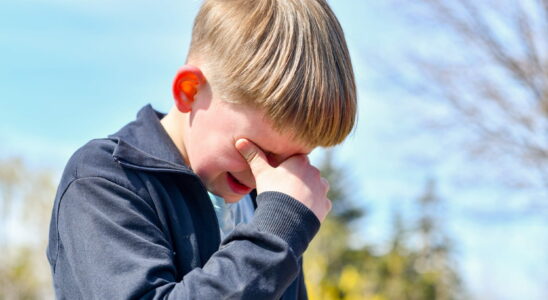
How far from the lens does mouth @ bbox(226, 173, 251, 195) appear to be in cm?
183

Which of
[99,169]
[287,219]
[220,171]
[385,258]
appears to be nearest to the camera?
[287,219]

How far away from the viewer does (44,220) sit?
24.4 metres

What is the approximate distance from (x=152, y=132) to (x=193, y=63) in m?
0.21

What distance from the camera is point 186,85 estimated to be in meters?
1.80

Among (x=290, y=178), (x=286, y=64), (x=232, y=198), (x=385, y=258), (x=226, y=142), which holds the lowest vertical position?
(x=385, y=258)

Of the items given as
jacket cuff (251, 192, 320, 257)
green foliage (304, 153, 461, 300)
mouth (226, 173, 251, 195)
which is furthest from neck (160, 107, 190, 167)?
green foliage (304, 153, 461, 300)

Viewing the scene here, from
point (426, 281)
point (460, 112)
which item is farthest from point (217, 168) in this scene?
point (426, 281)

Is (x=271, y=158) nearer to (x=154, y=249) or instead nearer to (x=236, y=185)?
(x=236, y=185)

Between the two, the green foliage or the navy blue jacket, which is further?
the green foliage

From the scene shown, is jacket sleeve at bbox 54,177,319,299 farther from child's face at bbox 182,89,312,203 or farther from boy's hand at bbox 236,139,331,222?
child's face at bbox 182,89,312,203

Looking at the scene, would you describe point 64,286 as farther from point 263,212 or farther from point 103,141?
point 263,212

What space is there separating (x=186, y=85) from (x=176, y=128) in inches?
5.7

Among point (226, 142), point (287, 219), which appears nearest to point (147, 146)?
point (226, 142)

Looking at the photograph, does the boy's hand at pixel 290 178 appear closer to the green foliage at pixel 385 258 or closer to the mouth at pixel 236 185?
the mouth at pixel 236 185
